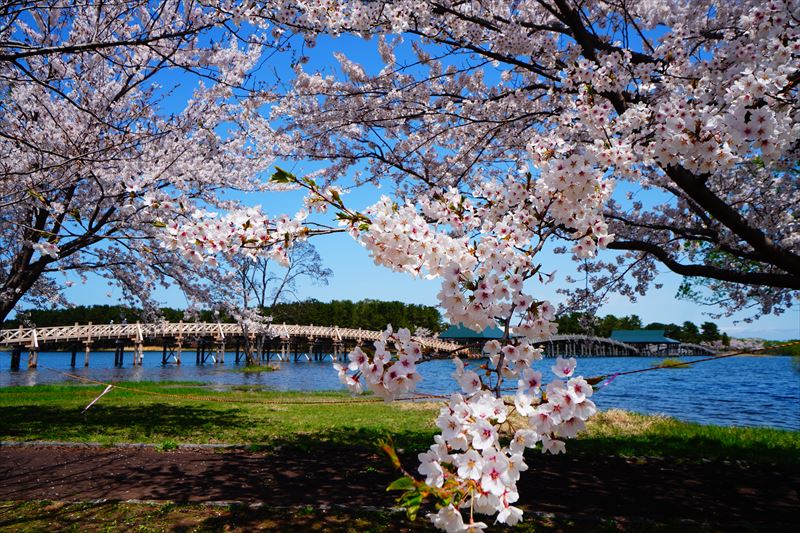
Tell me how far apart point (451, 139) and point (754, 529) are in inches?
265

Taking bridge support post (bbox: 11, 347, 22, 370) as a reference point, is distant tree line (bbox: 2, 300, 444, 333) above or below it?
above

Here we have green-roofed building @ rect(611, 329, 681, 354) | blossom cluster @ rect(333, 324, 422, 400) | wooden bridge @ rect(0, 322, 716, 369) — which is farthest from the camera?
green-roofed building @ rect(611, 329, 681, 354)

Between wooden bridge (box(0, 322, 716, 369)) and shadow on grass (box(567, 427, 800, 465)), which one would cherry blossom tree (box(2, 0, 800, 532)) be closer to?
shadow on grass (box(567, 427, 800, 465))

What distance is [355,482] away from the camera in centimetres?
504

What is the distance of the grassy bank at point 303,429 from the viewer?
273 inches

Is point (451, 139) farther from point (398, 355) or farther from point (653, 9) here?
point (398, 355)

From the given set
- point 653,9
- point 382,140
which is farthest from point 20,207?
point 653,9

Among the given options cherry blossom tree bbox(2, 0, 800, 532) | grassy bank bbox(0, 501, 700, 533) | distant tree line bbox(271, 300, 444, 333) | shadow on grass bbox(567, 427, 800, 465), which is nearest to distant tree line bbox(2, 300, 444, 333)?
distant tree line bbox(271, 300, 444, 333)

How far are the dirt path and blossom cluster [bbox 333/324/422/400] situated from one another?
284 cm

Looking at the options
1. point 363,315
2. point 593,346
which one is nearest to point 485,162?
point 593,346

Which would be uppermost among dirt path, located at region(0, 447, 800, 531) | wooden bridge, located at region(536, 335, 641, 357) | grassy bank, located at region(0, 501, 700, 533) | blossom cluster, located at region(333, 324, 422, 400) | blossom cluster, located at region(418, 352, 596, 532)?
blossom cluster, located at region(333, 324, 422, 400)

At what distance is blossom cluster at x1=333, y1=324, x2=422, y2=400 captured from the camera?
189cm

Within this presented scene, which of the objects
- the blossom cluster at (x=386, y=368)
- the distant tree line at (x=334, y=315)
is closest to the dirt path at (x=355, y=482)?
the blossom cluster at (x=386, y=368)

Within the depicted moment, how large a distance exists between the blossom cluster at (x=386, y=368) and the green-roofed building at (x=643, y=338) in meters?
85.5
